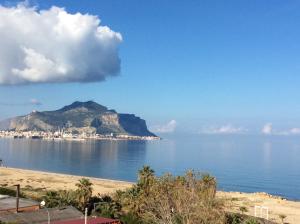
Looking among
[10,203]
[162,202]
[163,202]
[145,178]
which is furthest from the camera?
[145,178]

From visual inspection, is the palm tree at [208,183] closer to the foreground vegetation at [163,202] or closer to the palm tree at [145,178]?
the foreground vegetation at [163,202]

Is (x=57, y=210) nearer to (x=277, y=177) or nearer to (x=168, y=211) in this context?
(x=168, y=211)

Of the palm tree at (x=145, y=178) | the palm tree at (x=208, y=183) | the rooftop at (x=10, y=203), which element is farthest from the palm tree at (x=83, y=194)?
the palm tree at (x=208, y=183)

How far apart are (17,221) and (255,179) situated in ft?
361

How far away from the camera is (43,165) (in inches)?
6619

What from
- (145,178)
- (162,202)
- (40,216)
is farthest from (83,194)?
(162,202)

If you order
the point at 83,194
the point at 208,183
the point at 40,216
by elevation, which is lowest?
the point at 40,216

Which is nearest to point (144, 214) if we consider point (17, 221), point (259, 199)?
point (17, 221)

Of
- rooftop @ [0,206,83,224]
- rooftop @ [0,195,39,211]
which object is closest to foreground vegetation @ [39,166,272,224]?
rooftop @ [0,195,39,211]

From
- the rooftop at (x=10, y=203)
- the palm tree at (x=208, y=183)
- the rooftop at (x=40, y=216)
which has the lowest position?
the rooftop at (x=40, y=216)

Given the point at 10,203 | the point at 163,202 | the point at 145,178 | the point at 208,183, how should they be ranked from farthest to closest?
the point at 145,178 → the point at 10,203 → the point at 208,183 → the point at 163,202

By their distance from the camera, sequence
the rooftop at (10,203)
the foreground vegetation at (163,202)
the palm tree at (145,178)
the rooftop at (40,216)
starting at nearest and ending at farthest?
the foreground vegetation at (163,202)
the rooftop at (40,216)
the rooftop at (10,203)
the palm tree at (145,178)

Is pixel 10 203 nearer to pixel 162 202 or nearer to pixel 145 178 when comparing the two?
pixel 145 178

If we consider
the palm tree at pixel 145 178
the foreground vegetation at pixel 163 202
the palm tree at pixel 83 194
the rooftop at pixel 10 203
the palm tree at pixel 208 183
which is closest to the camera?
the foreground vegetation at pixel 163 202
